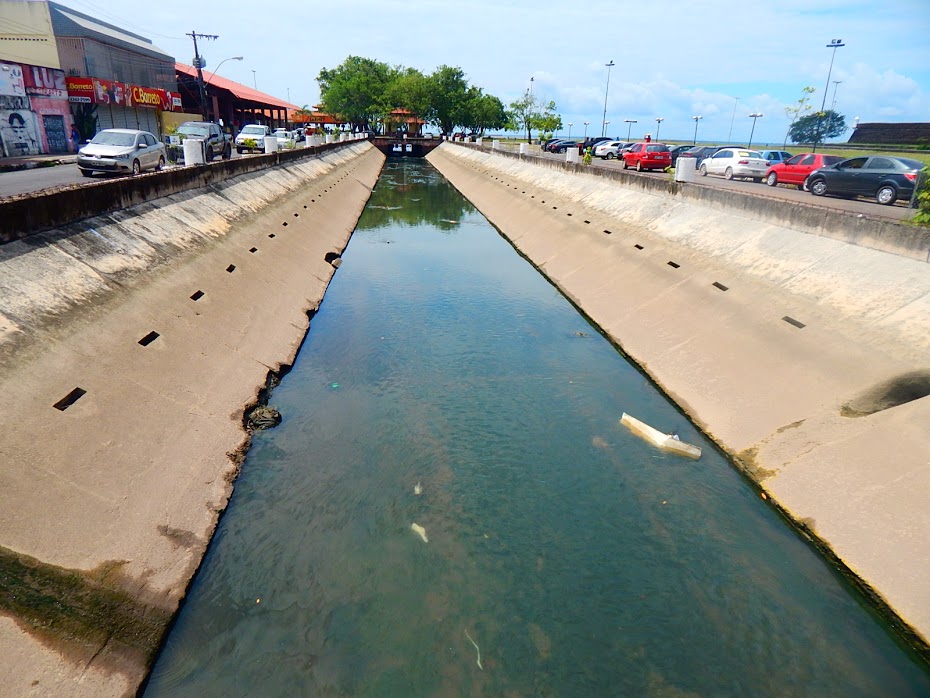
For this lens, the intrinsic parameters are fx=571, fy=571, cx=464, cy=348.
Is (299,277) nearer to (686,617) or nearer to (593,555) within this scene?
(593,555)

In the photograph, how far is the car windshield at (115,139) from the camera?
2152 cm

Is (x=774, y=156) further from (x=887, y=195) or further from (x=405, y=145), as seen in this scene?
(x=405, y=145)

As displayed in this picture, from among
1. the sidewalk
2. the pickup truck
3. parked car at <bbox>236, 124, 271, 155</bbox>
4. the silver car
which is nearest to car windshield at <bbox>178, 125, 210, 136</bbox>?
the pickup truck

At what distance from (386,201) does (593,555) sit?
1569 inches

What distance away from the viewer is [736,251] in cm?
1565

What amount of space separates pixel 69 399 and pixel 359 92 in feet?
348

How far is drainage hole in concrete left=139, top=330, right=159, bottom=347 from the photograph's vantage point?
32.1ft

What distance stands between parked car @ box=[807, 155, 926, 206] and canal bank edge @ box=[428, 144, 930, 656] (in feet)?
26.2

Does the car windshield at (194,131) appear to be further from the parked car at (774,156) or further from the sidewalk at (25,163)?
the parked car at (774,156)

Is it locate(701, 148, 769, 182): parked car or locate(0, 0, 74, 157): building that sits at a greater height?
locate(0, 0, 74, 157): building

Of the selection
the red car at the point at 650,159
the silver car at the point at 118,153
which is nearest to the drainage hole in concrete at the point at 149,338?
the silver car at the point at 118,153

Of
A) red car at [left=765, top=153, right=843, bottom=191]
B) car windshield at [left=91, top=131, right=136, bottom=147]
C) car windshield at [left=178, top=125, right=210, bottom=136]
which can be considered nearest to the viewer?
car windshield at [left=91, top=131, right=136, bottom=147]

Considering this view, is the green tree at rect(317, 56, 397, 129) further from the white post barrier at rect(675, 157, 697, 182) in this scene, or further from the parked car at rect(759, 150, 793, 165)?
the white post barrier at rect(675, 157, 697, 182)

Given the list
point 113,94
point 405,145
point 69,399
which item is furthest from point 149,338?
point 405,145
